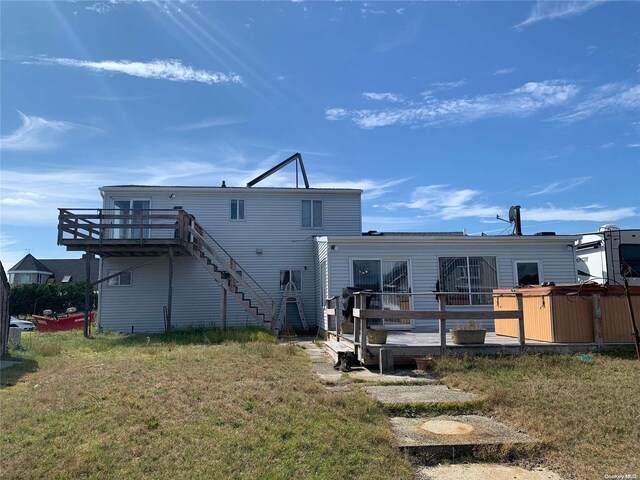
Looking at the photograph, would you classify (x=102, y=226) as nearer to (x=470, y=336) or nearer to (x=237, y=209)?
(x=237, y=209)

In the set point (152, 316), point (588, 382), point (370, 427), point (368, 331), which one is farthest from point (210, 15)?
point (152, 316)

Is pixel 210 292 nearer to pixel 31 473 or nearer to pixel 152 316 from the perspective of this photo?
pixel 152 316

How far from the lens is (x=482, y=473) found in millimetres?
4430

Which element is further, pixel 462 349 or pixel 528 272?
pixel 528 272

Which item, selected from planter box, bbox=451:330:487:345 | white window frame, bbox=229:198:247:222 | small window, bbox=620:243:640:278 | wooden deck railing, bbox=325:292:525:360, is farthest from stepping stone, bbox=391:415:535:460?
white window frame, bbox=229:198:247:222

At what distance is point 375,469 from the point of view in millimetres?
4316

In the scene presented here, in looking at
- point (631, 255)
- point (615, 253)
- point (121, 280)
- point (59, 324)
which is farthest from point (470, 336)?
point (59, 324)

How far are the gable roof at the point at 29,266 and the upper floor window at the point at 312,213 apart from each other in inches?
1465

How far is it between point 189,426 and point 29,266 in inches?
1934

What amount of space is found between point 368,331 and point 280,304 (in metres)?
10.2

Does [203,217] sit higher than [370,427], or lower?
higher

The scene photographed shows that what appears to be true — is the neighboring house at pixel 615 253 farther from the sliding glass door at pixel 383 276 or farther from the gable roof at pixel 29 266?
the gable roof at pixel 29 266

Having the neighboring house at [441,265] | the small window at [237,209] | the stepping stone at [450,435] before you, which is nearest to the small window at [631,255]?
the neighboring house at [441,265]

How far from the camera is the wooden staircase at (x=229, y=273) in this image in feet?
56.6
